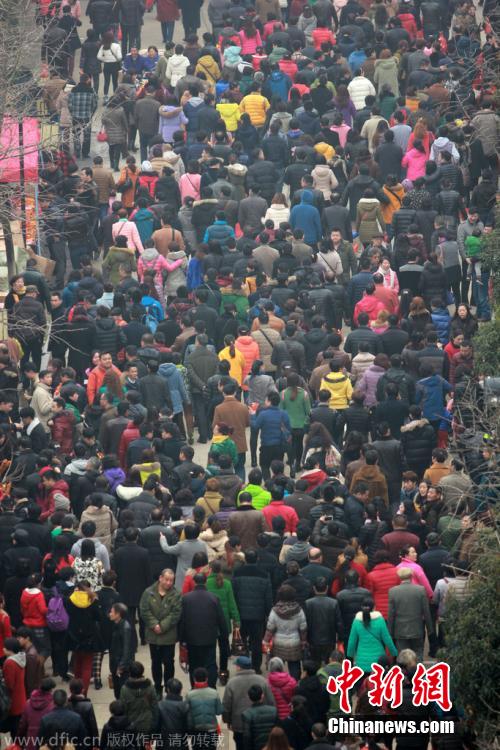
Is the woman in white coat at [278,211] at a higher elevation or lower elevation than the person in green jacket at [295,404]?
higher

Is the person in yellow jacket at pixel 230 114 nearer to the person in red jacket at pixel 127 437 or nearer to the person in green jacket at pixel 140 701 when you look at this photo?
the person in red jacket at pixel 127 437

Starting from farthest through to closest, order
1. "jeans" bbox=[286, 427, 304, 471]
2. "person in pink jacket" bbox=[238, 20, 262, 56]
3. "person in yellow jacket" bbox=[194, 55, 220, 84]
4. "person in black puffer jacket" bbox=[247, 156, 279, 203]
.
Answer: "person in pink jacket" bbox=[238, 20, 262, 56], "person in yellow jacket" bbox=[194, 55, 220, 84], "person in black puffer jacket" bbox=[247, 156, 279, 203], "jeans" bbox=[286, 427, 304, 471]

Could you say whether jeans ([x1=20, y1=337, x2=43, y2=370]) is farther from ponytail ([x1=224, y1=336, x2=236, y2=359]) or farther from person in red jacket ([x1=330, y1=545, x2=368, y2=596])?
person in red jacket ([x1=330, y1=545, x2=368, y2=596])

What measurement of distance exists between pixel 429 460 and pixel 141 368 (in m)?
3.58

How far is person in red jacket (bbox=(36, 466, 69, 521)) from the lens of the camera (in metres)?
21.4

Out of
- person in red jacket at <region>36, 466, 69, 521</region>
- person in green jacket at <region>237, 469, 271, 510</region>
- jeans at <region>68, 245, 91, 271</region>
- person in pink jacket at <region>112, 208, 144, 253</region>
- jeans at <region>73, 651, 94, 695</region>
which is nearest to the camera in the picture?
jeans at <region>73, 651, 94, 695</region>

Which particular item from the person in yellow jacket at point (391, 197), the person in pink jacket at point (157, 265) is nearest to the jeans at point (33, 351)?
the person in pink jacket at point (157, 265)

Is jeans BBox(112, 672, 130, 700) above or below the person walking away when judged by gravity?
below

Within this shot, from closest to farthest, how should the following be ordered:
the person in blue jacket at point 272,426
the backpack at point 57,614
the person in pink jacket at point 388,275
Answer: the backpack at point 57,614
the person in blue jacket at point 272,426
the person in pink jacket at point 388,275

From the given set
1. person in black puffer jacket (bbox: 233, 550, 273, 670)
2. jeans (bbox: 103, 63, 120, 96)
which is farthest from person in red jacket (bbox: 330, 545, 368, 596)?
jeans (bbox: 103, 63, 120, 96)

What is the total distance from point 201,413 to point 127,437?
2.30 meters

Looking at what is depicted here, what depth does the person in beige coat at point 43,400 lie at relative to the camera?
23.5m

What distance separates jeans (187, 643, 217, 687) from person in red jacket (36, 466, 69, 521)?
2.75m

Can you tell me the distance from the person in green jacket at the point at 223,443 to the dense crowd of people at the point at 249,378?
0.05 m
